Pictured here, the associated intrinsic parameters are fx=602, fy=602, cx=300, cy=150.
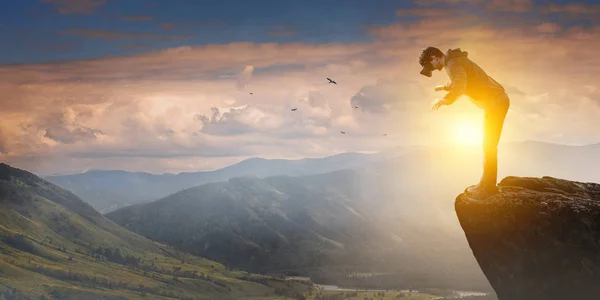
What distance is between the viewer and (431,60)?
16828 mm

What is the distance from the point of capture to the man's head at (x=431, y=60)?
1658 cm

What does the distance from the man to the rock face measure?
553 millimetres

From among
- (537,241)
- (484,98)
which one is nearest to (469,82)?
(484,98)

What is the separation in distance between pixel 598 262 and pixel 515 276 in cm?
195

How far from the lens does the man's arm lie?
15.8 meters

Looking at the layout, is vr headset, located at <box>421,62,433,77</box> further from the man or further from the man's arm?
the man's arm

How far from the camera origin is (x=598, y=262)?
13.8 m

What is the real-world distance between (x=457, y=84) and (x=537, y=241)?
442 centimetres

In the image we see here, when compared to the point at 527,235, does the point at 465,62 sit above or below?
above

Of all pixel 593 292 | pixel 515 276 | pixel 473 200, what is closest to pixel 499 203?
pixel 473 200

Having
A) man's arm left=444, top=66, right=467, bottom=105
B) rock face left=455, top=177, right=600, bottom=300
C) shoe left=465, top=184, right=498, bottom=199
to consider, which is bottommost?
rock face left=455, top=177, right=600, bottom=300

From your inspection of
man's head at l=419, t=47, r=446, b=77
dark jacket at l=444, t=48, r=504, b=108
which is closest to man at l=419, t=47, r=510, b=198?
dark jacket at l=444, t=48, r=504, b=108

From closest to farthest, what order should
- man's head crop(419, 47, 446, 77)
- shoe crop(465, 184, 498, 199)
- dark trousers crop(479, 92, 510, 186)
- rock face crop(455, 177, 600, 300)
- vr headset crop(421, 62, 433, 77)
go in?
rock face crop(455, 177, 600, 300)
dark trousers crop(479, 92, 510, 186)
shoe crop(465, 184, 498, 199)
man's head crop(419, 47, 446, 77)
vr headset crop(421, 62, 433, 77)

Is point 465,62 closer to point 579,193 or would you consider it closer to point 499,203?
point 499,203
